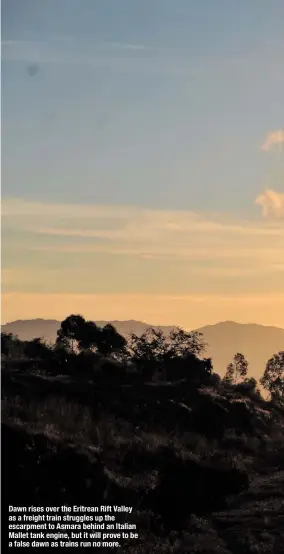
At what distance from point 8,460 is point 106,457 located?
22.1 ft

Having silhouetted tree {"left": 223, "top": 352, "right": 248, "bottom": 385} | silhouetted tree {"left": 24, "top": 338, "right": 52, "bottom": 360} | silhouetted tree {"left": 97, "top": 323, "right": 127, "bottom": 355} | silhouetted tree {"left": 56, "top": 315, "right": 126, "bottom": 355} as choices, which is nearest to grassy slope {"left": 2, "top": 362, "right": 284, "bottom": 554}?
silhouetted tree {"left": 24, "top": 338, "right": 52, "bottom": 360}

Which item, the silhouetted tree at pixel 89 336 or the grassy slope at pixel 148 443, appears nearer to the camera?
the grassy slope at pixel 148 443

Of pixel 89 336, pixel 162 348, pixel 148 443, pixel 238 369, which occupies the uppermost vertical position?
pixel 89 336

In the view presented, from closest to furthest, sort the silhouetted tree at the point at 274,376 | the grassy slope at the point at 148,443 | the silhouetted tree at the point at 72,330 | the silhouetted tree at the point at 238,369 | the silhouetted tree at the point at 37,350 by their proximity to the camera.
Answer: the grassy slope at the point at 148,443, the silhouetted tree at the point at 37,350, the silhouetted tree at the point at 72,330, the silhouetted tree at the point at 274,376, the silhouetted tree at the point at 238,369

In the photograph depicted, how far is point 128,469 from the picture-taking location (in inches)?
897

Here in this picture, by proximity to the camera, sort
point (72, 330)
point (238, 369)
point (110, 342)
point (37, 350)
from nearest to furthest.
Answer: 1. point (37, 350)
2. point (110, 342)
3. point (72, 330)
4. point (238, 369)

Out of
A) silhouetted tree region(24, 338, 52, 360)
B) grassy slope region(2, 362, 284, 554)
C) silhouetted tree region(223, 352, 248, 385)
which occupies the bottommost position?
grassy slope region(2, 362, 284, 554)

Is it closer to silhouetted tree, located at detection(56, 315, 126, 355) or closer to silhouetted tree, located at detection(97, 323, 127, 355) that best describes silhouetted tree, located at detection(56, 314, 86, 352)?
silhouetted tree, located at detection(56, 315, 126, 355)

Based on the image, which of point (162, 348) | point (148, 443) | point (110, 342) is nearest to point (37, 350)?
point (110, 342)

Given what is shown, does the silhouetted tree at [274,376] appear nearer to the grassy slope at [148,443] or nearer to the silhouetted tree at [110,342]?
the silhouetted tree at [110,342]

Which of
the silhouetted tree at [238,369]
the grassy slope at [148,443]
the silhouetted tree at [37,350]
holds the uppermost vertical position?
the silhouetted tree at [238,369]

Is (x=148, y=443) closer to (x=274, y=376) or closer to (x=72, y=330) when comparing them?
(x=72, y=330)

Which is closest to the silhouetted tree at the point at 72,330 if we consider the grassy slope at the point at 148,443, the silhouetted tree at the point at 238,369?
the grassy slope at the point at 148,443

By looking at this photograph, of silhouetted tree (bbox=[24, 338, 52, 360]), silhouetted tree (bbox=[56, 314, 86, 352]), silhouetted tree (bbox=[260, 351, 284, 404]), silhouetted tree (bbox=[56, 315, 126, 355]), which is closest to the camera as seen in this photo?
silhouetted tree (bbox=[24, 338, 52, 360])
